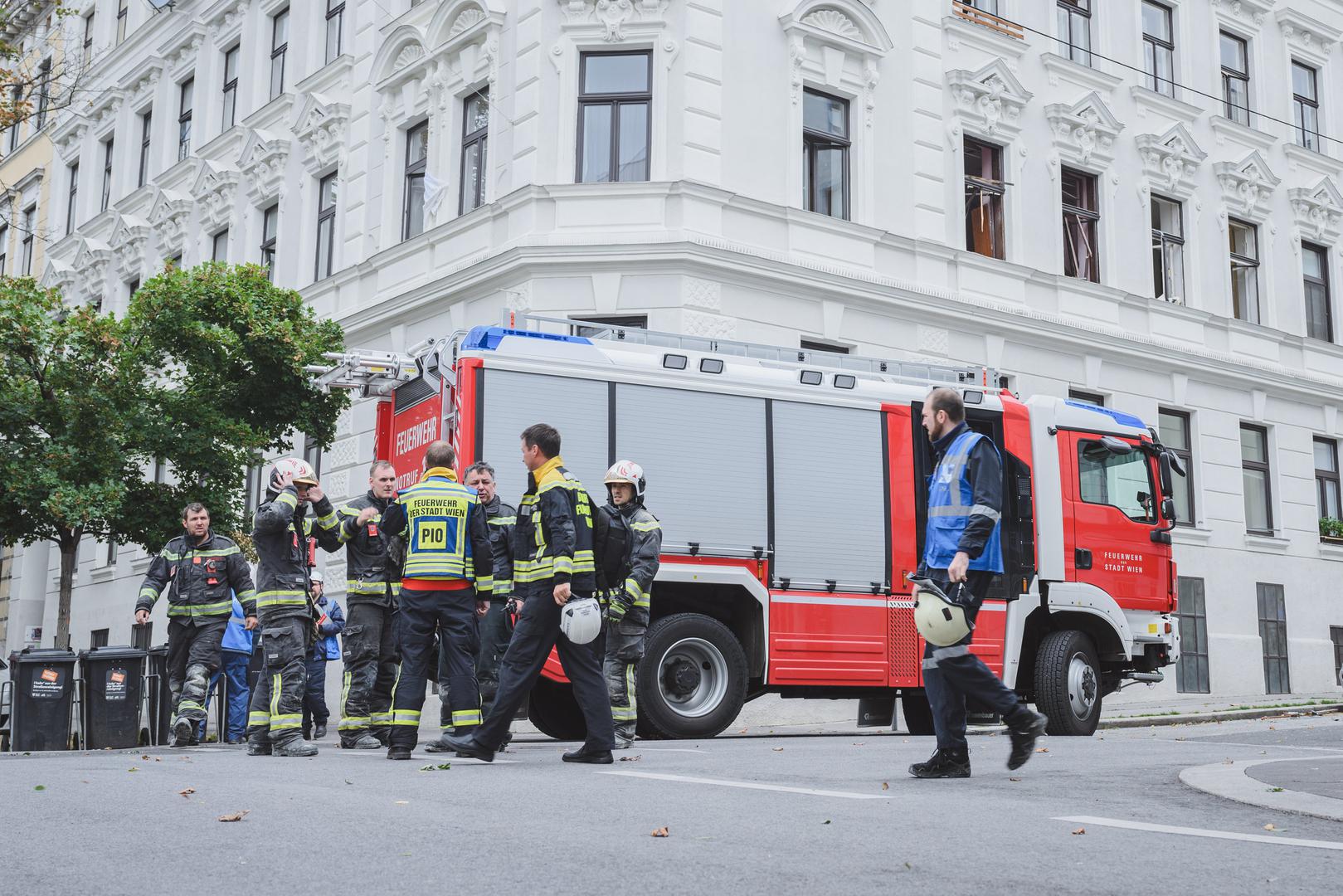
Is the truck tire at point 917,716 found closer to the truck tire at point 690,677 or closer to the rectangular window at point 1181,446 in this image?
the truck tire at point 690,677

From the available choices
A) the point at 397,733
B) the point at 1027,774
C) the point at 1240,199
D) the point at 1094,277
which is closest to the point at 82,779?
the point at 397,733

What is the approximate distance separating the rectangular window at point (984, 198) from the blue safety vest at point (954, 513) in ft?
47.4

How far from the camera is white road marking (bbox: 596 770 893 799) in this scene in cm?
660

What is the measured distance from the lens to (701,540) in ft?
39.3

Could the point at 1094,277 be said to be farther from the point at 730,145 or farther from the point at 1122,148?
the point at 730,145

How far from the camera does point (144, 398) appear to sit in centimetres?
1873

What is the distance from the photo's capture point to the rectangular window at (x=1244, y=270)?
25.4 metres

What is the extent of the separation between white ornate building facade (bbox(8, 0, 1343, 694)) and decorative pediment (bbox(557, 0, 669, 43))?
0.03 meters

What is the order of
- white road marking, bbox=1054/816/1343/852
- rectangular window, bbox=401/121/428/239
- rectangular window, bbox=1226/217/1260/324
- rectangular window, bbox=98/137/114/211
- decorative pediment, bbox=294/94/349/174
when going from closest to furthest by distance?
white road marking, bbox=1054/816/1343/852
rectangular window, bbox=401/121/428/239
decorative pediment, bbox=294/94/349/174
rectangular window, bbox=1226/217/1260/324
rectangular window, bbox=98/137/114/211

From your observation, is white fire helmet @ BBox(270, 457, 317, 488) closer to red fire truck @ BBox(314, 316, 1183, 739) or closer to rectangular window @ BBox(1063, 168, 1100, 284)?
red fire truck @ BBox(314, 316, 1183, 739)

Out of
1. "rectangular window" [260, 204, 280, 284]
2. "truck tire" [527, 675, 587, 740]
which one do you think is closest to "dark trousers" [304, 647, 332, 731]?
"truck tire" [527, 675, 587, 740]

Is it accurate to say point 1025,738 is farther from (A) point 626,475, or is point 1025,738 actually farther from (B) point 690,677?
(B) point 690,677

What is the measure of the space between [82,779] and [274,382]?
11577 millimetres

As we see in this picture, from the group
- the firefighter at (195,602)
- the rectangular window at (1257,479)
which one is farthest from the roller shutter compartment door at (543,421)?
the rectangular window at (1257,479)
